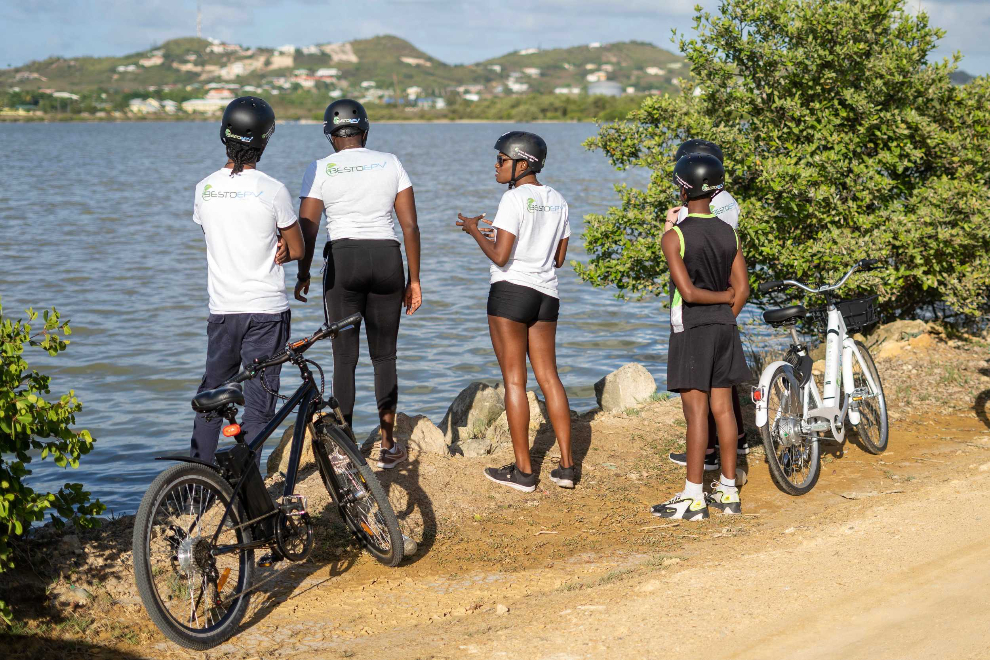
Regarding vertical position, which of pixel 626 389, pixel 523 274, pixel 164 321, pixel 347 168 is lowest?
pixel 164 321

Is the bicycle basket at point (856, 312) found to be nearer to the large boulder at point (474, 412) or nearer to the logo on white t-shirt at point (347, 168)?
the large boulder at point (474, 412)

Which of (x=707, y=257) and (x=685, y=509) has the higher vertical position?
(x=707, y=257)

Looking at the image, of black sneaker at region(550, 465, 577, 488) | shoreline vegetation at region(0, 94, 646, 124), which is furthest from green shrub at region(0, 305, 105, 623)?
shoreline vegetation at region(0, 94, 646, 124)

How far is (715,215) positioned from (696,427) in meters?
1.33

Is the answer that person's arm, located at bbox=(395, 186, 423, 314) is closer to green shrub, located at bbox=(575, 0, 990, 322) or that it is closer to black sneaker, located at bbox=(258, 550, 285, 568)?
black sneaker, located at bbox=(258, 550, 285, 568)

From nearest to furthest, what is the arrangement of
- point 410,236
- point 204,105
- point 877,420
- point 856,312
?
1. point 410,236
2. point 856,312
3. point 877,420
4. point 204,105

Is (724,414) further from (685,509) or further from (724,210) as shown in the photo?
(724,210)

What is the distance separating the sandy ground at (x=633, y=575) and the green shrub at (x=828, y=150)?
2.57m

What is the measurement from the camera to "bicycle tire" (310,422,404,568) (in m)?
5.11

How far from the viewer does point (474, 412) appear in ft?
27.3

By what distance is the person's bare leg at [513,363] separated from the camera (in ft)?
20.4

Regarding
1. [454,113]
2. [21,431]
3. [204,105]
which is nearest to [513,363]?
[21,431]

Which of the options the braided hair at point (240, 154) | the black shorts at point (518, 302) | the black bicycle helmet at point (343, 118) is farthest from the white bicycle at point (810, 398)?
the braided hair at point (240, 154)

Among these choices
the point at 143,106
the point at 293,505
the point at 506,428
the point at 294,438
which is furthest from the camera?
the point at 143,106
